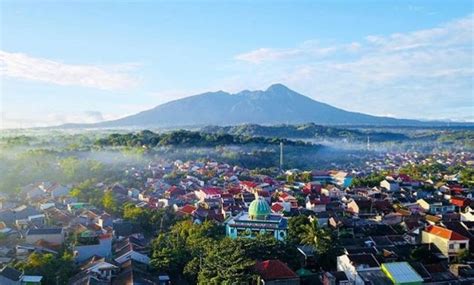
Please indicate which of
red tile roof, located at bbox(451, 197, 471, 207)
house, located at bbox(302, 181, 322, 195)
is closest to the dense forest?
house, located at bbox(302, 181, 322, 195)

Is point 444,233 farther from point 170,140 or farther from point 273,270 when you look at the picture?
point 170,140

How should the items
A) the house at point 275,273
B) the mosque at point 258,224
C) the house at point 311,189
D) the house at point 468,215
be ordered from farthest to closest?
1. the house at point 311,189
2. the house at point 468,215
3. the mosque at point 258,224
4. the house at point 275,273

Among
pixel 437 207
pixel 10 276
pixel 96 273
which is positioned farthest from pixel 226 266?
pixel 437 207

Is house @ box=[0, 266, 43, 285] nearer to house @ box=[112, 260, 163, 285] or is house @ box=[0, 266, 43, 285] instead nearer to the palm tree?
house @ box=[112, 260, 163, 285]

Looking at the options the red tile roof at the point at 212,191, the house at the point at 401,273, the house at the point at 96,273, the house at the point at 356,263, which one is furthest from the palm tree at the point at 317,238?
the red tile roof at the point at 212,191

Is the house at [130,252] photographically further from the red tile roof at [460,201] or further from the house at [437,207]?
the red tile roof at [460,201]

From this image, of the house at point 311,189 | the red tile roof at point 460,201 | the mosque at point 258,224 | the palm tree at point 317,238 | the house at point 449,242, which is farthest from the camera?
the house at point 311,189
